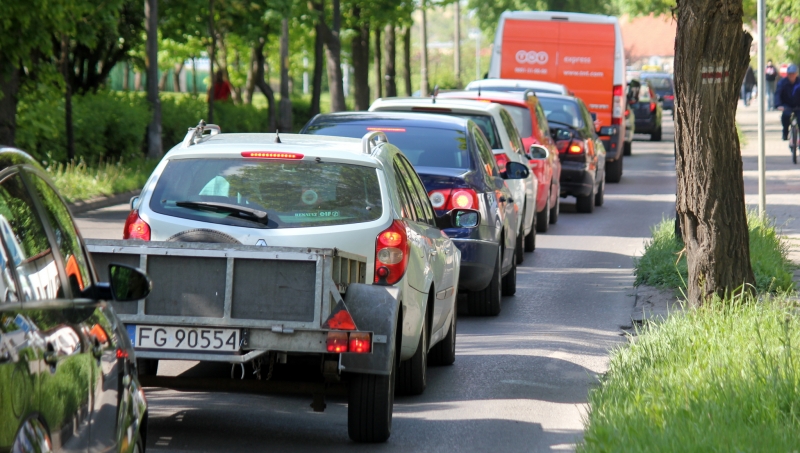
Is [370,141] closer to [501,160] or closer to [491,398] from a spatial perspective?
[491,398]

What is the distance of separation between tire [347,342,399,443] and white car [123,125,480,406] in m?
0.67

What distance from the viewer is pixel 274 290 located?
593 cm

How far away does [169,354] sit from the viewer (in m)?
6.07

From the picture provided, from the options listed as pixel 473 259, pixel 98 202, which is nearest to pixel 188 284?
pixel 473 259

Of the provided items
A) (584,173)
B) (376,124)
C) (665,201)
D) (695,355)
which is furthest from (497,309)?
(665,201)

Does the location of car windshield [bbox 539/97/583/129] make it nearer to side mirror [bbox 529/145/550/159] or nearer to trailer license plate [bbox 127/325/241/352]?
side mirror [bbox 529/145/550/159]

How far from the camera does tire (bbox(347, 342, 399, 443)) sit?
625cm

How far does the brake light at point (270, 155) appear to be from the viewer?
7117mm

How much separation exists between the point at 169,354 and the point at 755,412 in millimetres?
2658

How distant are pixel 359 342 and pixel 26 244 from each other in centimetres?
226

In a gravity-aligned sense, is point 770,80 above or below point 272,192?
above

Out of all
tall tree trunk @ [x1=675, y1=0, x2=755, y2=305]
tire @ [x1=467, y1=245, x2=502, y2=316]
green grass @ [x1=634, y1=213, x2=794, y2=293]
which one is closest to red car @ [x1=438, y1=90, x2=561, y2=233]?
green grass @ [x1=634, y1=213, x2=794, y2=293]

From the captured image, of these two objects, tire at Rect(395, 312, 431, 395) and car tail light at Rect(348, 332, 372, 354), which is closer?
car tail light at Rect(348, 332, 372, 354)

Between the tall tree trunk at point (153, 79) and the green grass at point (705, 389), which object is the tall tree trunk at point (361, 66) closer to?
the tall tree trunk at point (153, 79)
